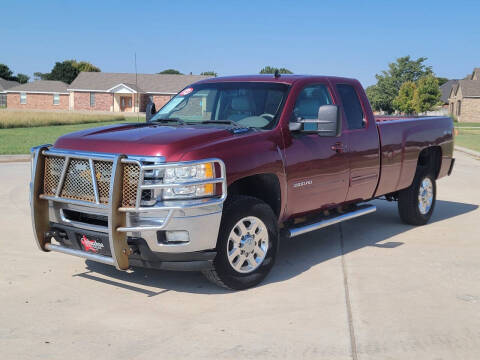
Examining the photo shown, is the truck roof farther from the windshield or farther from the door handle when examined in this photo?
the door handle

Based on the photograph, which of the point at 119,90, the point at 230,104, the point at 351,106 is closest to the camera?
the point at 230,104

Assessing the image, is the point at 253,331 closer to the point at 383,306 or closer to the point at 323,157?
the point at 383,306

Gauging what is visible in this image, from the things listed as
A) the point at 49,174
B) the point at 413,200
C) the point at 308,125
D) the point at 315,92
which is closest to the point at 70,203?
the point at 49,174

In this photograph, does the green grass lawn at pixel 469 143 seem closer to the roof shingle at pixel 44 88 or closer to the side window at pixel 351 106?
the side window at pixel 351 106

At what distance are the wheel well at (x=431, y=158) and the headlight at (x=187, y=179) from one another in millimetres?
4562

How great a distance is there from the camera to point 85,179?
5.22 meters

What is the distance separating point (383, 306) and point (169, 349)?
1961mm

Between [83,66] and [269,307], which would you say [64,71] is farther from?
[269,307]

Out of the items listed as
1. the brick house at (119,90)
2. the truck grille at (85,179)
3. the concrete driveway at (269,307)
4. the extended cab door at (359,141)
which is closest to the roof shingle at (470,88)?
the brick house at (119,90)

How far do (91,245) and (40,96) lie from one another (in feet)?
275

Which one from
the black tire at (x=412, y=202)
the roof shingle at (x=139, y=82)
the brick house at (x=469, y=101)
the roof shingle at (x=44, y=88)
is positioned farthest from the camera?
the roof shingle at (x=44, y=88)

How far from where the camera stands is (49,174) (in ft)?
18.1

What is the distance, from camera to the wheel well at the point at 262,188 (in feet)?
18.9

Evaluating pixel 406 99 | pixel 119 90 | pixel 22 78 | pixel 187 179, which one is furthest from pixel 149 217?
pixel 22 78
